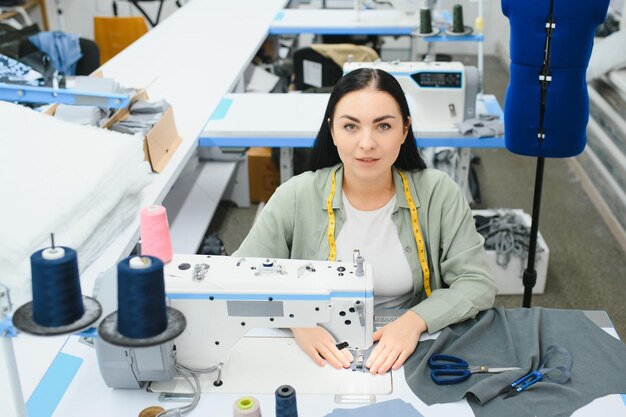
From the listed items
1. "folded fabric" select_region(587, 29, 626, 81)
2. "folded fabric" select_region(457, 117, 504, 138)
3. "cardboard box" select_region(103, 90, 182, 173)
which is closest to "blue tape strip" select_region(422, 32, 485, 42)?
"folded fabric" select_region(587, 29, 626, 81)

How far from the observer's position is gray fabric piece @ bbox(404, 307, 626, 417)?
58.3 inches

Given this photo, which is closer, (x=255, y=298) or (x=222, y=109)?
(x=255, y=298)

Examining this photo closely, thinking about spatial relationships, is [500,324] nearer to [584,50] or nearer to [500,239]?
[584,50]

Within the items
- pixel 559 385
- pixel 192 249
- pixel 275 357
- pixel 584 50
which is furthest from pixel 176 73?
pixel 559 385

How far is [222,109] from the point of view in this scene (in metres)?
3.17

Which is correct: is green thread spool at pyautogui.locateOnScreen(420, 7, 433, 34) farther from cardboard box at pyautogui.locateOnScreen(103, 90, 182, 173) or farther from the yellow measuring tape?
the yellow measuring tape

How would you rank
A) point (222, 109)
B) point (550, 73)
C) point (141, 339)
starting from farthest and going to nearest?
point (222, 109) → point (550, 73) → point (141, 339)

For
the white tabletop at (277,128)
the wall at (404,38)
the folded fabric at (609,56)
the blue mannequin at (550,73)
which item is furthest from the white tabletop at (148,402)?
the wall at (404,38)

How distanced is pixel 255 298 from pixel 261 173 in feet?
8.43

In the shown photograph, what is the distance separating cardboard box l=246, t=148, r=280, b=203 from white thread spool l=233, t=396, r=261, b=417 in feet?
8.77

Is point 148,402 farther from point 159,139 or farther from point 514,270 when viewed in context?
point 514,270

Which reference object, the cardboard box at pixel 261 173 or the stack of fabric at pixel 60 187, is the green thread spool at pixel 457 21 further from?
the stack of fabric at pixel 60 187

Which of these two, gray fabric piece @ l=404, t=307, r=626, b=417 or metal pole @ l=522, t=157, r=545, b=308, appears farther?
metal pole @ l=522, t=157, r=545, b=308

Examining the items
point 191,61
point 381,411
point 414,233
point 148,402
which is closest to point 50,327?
point 148,402
